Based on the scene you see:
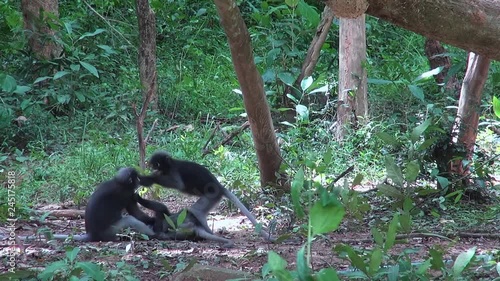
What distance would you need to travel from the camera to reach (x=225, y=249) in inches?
194

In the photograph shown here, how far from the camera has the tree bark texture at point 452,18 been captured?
2.91m

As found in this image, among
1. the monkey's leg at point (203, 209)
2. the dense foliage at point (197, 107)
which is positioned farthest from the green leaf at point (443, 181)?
the monkey's leg at point (203, 209)

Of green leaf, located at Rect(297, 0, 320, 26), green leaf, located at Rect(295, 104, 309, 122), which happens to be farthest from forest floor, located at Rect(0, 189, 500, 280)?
green leaf, located at Rect(297, 0, 320, 26)

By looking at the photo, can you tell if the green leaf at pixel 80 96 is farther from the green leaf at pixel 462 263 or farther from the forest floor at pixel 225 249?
the green leaf at pixel 462 263

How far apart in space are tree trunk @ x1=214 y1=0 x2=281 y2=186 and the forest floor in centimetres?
64

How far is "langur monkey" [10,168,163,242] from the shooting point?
5.32 metres

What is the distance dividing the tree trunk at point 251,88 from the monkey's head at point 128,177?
3.53 feet

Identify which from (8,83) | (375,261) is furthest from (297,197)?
(8,83)

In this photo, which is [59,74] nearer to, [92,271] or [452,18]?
[92,271]

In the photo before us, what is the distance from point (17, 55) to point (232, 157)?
11.5 ft

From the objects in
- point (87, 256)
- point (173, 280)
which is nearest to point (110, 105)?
point (87, 256)

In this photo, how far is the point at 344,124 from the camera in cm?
→ 830

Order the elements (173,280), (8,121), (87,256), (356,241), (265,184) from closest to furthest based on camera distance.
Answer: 1. (173,280)
2. (87,256)
3. (356,241)
4. (265,184)
5. (8,121)

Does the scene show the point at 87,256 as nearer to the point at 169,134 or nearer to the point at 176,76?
the point at 169,134
